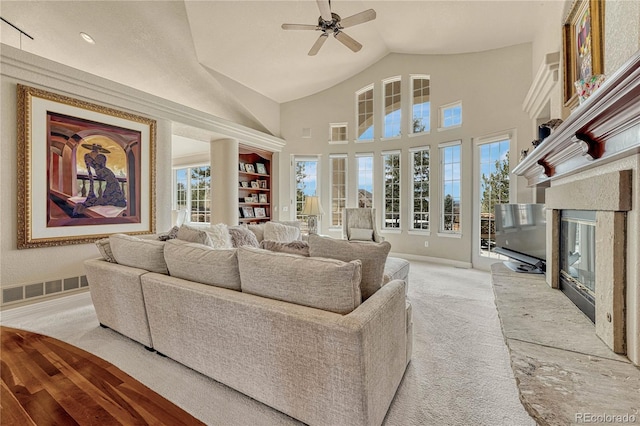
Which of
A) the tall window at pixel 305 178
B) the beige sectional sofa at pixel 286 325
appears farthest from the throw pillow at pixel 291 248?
the tall window at pixel 305 178

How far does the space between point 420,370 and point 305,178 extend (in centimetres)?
549

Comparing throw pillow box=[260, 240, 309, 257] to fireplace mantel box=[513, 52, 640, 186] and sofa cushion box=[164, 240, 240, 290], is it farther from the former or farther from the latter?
fireplace mantel box=[513, 52, 640, 186]

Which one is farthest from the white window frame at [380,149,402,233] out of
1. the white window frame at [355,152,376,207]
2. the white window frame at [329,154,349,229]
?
the white window frame at [329,154,349,229]

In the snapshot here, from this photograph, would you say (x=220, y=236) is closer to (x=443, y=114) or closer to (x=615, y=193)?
(x=615, y=193)

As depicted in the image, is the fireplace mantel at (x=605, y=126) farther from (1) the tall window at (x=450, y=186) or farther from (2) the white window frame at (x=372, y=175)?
(2) the white window frame at (x=372, y=175)

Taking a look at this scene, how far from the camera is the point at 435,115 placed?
545cm

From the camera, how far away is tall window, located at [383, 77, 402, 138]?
6039mm

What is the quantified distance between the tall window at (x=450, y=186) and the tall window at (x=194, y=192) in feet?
19.4

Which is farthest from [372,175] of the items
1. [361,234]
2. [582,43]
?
[582,43]

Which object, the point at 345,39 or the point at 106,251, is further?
the point at 345,39

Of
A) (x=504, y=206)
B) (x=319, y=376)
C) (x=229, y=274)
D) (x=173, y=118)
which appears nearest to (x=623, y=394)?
(x=319, y=376)

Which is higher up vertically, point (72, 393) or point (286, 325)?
point (286, 325)

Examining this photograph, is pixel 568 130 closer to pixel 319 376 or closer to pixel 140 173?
pixel 319 376

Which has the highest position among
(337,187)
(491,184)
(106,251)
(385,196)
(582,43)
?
(582,43)
